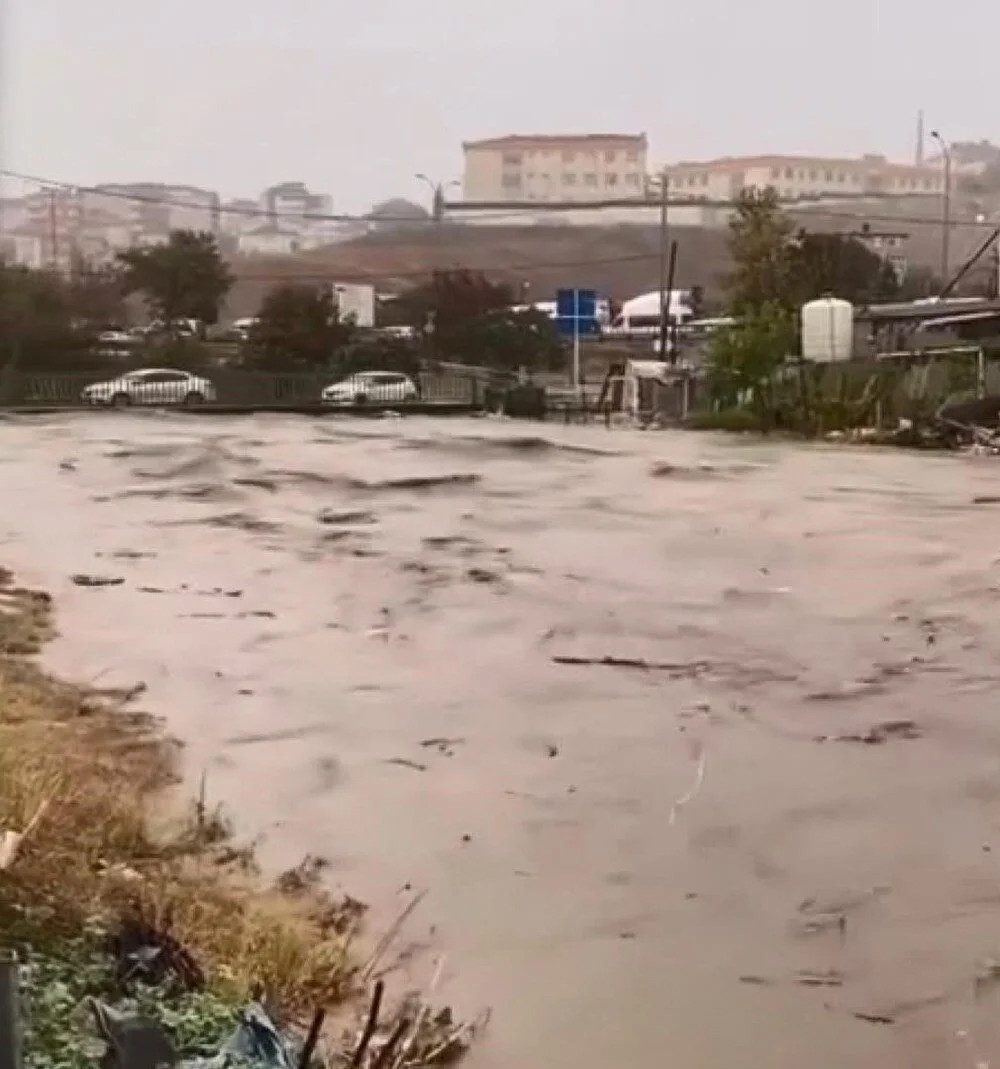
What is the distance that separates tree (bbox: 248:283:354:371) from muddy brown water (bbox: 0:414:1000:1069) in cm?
13

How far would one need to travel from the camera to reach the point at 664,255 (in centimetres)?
175

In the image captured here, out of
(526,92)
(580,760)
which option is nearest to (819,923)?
(580,760)

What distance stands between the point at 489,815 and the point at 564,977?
193 mm

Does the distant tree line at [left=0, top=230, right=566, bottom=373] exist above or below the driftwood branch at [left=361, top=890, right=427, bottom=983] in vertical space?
above

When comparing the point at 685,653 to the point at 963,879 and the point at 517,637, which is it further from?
the point at 963,879

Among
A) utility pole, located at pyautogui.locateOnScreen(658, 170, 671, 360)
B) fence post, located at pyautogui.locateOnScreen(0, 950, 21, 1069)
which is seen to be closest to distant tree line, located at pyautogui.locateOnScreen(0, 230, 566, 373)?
utility pole, located at pyautogui.locateOnScreen(658, 170, 671, 360)

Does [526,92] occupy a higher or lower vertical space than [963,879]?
higher

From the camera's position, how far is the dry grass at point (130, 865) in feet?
4.43

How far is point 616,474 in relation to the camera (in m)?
2.01

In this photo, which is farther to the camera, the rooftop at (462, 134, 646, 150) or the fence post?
the rooftop at (462, 134, 646, 150)

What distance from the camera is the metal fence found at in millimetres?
1766

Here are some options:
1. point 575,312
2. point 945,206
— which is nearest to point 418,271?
point 575,312

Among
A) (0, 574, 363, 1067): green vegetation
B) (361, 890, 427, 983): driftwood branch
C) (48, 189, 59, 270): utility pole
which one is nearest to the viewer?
(0, 574, 363, 1067): green vegetation

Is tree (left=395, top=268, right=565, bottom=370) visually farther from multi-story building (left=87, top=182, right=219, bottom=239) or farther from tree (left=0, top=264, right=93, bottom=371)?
tree (left=0, top=264, right=93, bottom=371)
